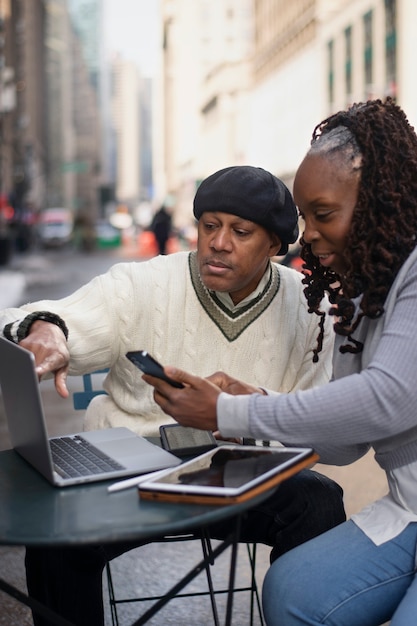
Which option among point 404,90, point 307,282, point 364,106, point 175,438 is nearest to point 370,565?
point 175,438

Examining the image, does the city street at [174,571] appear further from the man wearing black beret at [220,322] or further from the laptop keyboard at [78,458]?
the laptop keyboard at [78,458]

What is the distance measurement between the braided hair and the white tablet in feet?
Answer: 1.26

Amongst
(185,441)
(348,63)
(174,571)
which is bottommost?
(174,571)

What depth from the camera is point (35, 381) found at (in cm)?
230

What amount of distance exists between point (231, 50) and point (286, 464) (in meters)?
121

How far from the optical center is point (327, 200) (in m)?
2.60

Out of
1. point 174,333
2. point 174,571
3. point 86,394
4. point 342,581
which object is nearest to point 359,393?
point 342,581

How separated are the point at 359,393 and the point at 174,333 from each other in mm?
1091

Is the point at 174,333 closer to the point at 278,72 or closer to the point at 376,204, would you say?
the point at 376,204

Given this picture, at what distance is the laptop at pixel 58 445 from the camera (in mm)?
2389

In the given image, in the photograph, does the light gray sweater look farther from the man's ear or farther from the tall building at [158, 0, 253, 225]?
the tall building at [158, 0, 253, 225]

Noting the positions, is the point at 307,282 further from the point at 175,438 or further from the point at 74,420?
the point at 74,420

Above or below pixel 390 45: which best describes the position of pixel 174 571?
below

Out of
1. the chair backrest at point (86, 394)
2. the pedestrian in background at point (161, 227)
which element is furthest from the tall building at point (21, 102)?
the chair backrest at point (86, 394)
